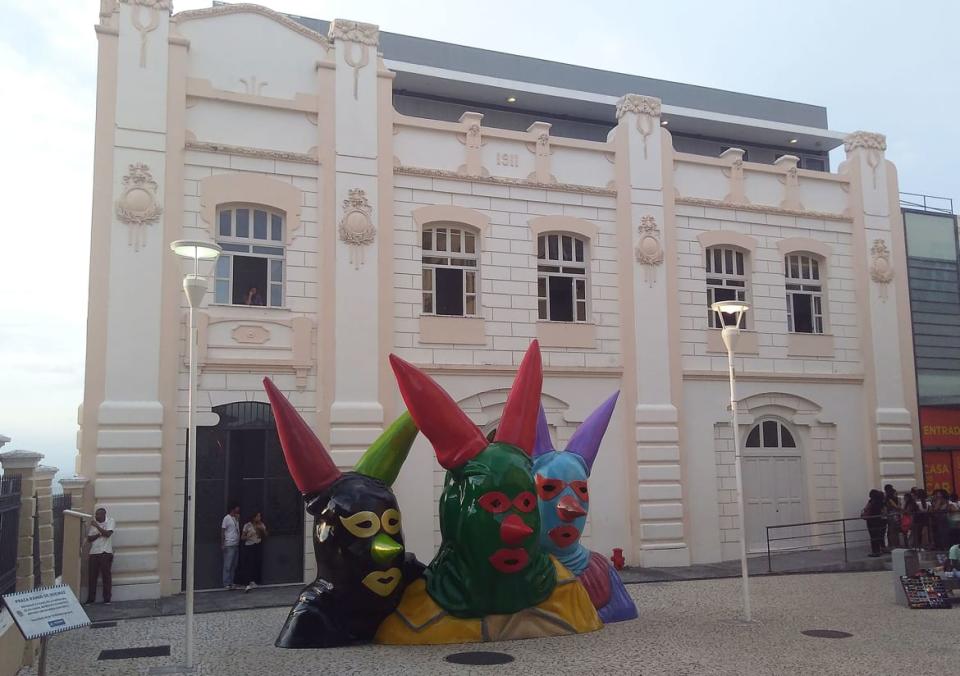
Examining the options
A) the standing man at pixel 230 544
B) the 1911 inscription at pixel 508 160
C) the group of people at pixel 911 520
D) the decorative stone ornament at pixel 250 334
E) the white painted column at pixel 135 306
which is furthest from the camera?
the 1911 inscription at pixel 508 160

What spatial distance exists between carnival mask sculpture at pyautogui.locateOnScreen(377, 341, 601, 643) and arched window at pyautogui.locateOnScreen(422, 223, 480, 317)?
6.84m

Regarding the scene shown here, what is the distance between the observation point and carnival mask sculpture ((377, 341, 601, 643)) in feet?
32.3

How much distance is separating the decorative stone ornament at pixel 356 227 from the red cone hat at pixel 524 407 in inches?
258

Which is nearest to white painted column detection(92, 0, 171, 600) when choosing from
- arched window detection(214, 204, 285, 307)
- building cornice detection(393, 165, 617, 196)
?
arched window detection(214, 204, 285, 307)

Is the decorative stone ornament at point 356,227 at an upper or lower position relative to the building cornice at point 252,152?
lower

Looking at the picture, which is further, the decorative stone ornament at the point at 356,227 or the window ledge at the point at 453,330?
the window ledge at the point at 453,330

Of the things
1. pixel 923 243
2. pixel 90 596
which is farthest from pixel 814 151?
pixel 90 596

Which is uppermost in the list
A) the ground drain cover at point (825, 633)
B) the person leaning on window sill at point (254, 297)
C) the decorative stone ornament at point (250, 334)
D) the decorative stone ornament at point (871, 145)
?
the decorative stone ornament at point (871, 145)

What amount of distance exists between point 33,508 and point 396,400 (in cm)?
716

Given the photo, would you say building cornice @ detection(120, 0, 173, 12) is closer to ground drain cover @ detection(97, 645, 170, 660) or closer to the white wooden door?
ground drain cover @ detection(97, 645, 170, 660)

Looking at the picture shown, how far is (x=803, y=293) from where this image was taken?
20203 mm

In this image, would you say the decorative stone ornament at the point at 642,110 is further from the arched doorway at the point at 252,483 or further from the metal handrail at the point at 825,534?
the arched doorway at the point at 252,483

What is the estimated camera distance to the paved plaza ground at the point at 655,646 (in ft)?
29.9

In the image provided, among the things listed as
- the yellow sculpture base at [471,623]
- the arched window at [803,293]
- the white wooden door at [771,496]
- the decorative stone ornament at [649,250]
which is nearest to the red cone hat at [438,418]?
the yellow sculpture base at [471,623]
